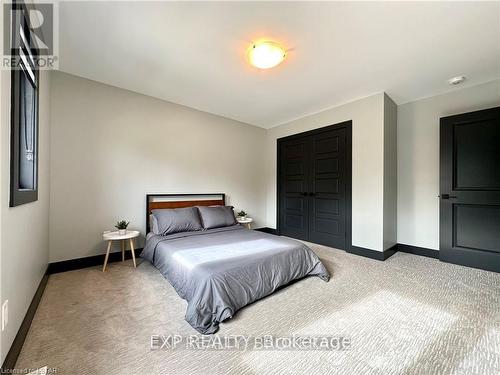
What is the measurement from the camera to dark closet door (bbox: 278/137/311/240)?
434 cm

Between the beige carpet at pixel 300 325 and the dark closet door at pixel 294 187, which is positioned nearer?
the beige carpet at pixel 300 325

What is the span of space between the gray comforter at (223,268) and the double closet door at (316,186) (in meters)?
1.54

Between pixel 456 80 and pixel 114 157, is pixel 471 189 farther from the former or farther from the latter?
pixel 114 157

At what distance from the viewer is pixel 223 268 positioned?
1902mm

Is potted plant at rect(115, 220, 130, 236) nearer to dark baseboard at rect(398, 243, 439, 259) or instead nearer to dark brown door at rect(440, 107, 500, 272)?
dark baseboard at rect(398, 243, 439, 259)

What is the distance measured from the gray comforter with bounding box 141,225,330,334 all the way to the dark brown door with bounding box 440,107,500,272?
2075mm

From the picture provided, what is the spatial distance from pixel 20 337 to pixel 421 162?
16.0ft

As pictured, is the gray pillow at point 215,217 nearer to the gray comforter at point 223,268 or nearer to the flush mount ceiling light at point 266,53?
the gray comforter at point 223,268

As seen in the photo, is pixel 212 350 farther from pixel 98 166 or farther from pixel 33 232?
pixel 98 166

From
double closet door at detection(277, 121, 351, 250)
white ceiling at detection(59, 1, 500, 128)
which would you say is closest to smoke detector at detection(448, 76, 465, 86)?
white ceiling at detection(59, 1, 500, 128)

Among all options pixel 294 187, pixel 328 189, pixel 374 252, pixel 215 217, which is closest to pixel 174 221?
pixel 215 217

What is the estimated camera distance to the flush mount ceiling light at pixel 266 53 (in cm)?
214

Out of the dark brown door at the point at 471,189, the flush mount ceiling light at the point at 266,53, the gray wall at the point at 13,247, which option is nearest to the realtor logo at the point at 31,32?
the gray wall at the point at 13,247

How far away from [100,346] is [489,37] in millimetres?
4171
